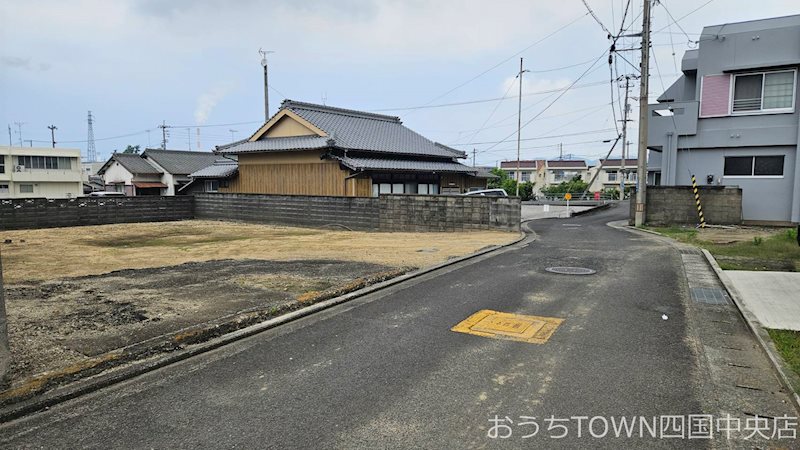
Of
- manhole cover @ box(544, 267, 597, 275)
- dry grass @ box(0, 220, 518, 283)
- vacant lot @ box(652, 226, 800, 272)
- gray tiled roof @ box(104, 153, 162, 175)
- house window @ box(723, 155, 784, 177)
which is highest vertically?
gray tiled roof @ box(104, 153, 162, 175)

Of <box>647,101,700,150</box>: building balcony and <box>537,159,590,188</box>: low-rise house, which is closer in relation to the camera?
<box>647,101,700,150</box>: building balcony

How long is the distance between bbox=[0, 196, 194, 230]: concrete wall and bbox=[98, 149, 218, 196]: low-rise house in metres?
16.2

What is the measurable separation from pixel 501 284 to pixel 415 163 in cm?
1912

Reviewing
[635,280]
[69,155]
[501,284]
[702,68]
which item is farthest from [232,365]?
[69,155]

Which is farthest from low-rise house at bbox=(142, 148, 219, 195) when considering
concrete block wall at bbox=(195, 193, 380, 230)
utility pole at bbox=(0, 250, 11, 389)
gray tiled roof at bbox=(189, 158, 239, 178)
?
utility pole at bbox=(0, 250, 11, 389)

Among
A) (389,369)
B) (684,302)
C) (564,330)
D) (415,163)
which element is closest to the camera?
(389,369)

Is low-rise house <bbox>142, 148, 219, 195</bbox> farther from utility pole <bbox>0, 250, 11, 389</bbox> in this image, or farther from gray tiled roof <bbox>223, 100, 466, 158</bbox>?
utility pole <bbox>0, 250, 11, 389</bbox>

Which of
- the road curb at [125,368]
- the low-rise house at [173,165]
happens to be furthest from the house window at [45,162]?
the road curb at [125,368]

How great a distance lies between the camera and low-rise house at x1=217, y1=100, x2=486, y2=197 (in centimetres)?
2419

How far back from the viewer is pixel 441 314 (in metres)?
6.69

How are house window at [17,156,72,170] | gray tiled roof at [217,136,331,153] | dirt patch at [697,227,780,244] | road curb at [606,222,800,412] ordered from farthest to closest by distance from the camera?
house window at [17,156,72,170] < gray tiled roof at [217,136,331,153] < dirt patch at [697,227,780,244] < road curb at [606,222,800,412]

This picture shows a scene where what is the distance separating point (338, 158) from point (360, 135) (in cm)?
395

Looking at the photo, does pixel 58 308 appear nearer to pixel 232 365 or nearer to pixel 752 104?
pixel 232 365

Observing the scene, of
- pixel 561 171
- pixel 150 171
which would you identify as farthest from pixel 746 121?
pixel 561 171
